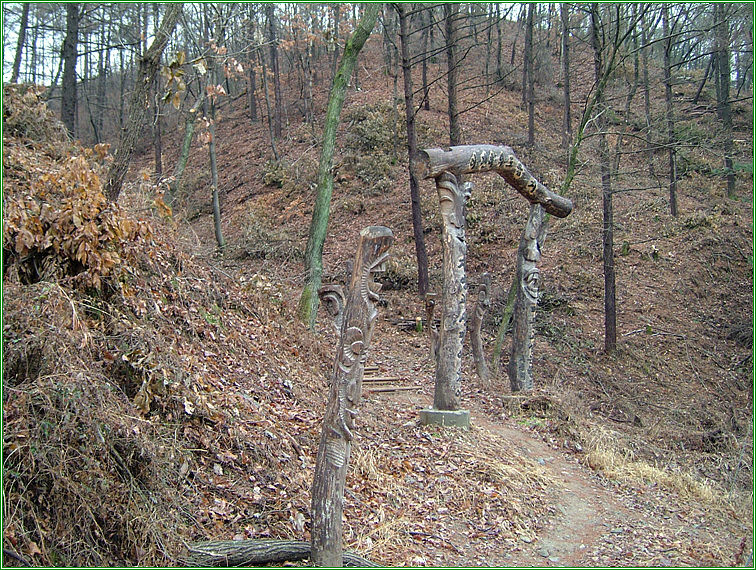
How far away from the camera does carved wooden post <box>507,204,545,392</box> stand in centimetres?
1059

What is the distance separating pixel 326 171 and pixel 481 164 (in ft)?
13.0

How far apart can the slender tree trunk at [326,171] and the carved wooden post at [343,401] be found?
6754mm

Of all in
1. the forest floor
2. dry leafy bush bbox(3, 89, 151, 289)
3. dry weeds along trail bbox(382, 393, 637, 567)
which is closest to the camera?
the forest floor

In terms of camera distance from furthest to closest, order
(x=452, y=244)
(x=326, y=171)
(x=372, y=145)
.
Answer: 1. (x=372, y=145)
2. (x=326, y=171)
3. (x=452, y=244)

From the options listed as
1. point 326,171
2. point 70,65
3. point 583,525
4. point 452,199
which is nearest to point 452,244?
point 452,199

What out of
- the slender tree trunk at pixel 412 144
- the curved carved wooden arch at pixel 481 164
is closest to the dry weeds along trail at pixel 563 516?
the curved carved wooden arch at pixel 481 164

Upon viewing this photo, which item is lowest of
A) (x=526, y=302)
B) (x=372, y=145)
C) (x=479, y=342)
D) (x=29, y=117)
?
(x=479, y=342)

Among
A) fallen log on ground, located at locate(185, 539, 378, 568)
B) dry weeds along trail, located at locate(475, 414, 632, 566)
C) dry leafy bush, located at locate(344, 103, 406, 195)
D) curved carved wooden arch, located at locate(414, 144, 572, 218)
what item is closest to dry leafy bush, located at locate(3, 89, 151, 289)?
fallen log on ground, located at locate(185, 539, 378, 568)

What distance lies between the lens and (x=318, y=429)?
7133mm

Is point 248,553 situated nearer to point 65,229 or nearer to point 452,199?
point 65,229

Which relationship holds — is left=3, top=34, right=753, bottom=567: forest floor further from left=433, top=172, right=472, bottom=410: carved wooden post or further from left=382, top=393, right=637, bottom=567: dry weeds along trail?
left=433, top=172, right=472, bottom=410: carved wooden post

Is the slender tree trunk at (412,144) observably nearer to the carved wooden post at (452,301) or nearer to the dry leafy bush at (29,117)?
the carved wooden post at (452,301)

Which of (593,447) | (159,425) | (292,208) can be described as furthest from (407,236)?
(159,425)

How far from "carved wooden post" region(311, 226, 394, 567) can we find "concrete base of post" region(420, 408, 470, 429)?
3785 millimetres
